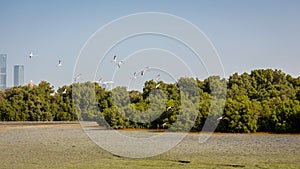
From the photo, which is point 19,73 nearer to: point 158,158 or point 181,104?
point 181,104

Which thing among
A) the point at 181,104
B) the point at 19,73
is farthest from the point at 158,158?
the point at 19,73

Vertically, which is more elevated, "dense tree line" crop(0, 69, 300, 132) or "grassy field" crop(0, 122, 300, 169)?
"dense tree line" crop(0, 69, 300, 132)

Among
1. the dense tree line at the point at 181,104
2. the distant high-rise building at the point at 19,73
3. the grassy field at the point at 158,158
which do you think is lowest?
the grassy field at the point at 158,158

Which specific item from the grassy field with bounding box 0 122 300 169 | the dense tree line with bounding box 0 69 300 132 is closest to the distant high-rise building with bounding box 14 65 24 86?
the dense tree line with bounding box 0 69 300 132

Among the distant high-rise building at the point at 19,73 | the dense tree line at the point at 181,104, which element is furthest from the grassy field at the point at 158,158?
the distant high-rise building at the point at 19,73

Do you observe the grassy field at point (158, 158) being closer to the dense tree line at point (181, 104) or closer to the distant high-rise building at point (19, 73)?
the dense tree line at point (181, 104)

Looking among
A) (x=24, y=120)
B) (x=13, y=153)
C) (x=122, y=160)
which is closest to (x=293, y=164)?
(x=122, y=160)

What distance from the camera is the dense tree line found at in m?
36.9

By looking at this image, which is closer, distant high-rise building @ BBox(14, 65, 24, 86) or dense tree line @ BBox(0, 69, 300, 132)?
dense tree line @ BBox(0, 69, 300, 132)

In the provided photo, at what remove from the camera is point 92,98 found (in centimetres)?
5697

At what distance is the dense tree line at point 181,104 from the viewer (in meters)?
36.9

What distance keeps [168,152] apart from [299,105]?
59.9 ft

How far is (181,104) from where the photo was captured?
1561 inches

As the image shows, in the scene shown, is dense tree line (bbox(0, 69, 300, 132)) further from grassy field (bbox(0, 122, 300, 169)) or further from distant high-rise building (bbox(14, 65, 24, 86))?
distant high-rise building (bbox(14, 65, 24, 86))
